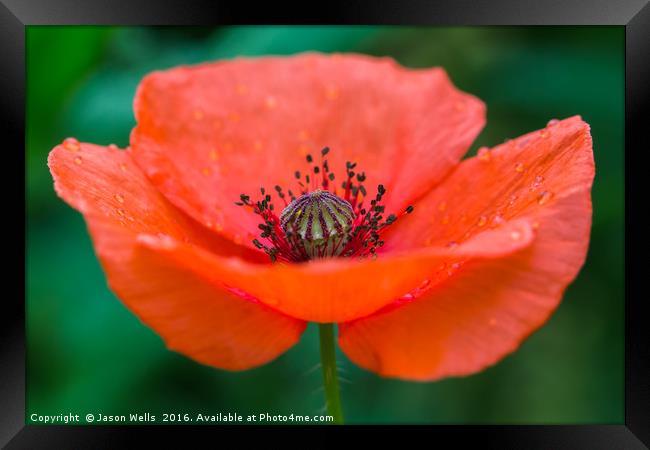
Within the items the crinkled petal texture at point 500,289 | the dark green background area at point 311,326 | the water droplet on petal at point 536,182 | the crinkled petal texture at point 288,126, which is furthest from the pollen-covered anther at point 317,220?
the dark green background area at point 311,326

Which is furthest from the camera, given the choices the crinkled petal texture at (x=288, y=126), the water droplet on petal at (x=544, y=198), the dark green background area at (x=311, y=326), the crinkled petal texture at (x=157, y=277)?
the dark green background area at (x=311, y=326)

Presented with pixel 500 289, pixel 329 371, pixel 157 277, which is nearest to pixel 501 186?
pixel 500 289

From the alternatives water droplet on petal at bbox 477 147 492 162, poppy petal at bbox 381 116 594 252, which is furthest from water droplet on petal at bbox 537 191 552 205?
water droplet on petal at bbox 477 147 492 162

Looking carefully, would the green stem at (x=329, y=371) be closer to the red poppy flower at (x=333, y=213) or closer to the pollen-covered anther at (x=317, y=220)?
the red poppy flower at (x=333, y=213)

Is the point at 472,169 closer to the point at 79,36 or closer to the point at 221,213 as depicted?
the point at 221,213

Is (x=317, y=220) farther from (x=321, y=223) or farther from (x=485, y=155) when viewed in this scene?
(x=485, y=155)

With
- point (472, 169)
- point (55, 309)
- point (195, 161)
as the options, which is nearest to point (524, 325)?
point (472, 169)
